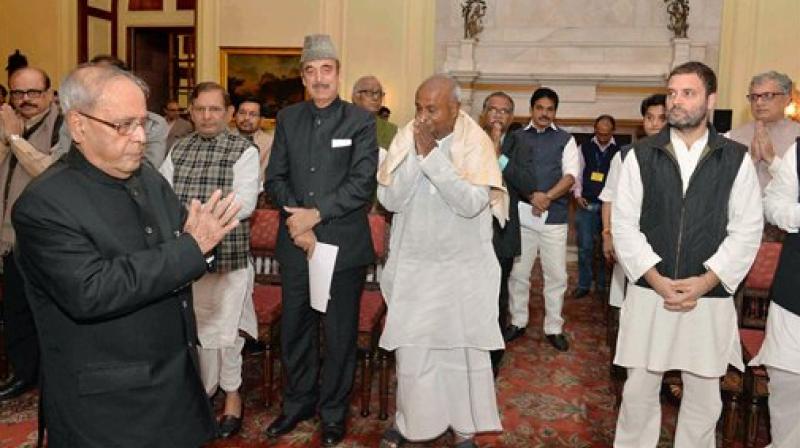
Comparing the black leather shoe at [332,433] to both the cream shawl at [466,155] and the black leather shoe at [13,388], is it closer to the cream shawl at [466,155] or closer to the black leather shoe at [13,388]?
the cream shawl at [466,155]

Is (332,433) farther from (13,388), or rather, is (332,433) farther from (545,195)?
(545,195)

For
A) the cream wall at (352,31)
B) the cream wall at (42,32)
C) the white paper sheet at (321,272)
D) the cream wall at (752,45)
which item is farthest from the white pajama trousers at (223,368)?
the cream wall at (42,32)

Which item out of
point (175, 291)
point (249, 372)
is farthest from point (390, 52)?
point (175, 291)

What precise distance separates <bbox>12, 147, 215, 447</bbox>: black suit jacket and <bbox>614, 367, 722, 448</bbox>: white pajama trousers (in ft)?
6.38

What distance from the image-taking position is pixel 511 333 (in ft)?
16.6

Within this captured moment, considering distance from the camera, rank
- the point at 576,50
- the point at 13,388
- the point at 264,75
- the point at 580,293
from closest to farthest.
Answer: the point at 13,388 → the point at 580,293 → the point at 576,50 → the point at 264,75

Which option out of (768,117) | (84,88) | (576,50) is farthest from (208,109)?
(576,50)

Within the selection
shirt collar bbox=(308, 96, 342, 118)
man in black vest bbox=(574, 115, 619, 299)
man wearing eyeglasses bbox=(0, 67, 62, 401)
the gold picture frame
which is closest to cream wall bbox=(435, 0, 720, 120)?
the gold picture frame

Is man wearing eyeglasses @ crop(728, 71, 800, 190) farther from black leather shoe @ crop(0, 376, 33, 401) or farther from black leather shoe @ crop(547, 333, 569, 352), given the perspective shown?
black leather shoe @ crop(0, 376, 33, 401)

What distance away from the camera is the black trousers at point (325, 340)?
3270 millimetres

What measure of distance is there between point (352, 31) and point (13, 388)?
7.14 metres

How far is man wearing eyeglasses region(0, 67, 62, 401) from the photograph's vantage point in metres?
3.48

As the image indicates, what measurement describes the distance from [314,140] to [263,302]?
108 centimetres

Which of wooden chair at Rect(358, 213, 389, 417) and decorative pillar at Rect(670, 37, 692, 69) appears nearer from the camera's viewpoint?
wooden chair at Rect(358, 213, 389, 417)
